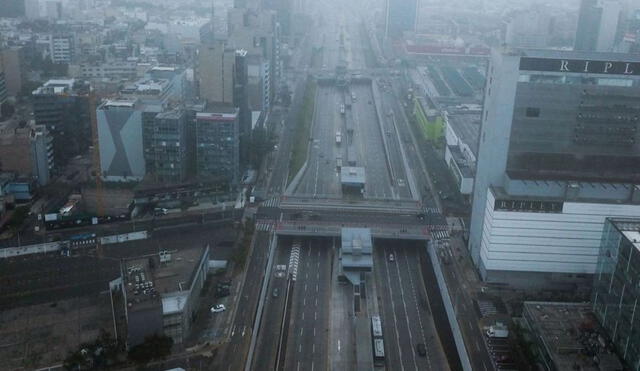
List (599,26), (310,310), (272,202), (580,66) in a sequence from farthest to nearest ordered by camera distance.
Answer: (599,26) → (272,202) → (580,66) → (310,310)

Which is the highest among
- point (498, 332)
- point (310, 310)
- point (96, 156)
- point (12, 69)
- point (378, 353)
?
point (12, 69)

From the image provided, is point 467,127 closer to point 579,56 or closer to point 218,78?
point 218,78

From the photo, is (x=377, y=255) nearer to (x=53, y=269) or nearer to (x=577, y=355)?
(x=577, y=355)

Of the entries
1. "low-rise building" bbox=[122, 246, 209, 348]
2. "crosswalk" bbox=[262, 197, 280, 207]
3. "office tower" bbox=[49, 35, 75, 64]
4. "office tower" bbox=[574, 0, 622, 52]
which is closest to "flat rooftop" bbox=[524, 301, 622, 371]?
"low-rise building" bbox=[122, 246, 209, 348]

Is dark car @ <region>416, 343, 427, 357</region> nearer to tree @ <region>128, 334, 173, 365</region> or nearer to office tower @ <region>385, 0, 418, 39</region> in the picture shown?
tree @ <region>128, 334, 173, 365</region>

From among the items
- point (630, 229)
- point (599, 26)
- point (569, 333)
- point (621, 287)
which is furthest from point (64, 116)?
point (599, 26)

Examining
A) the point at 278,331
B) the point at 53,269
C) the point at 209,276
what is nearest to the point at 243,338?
the point at 278,331
